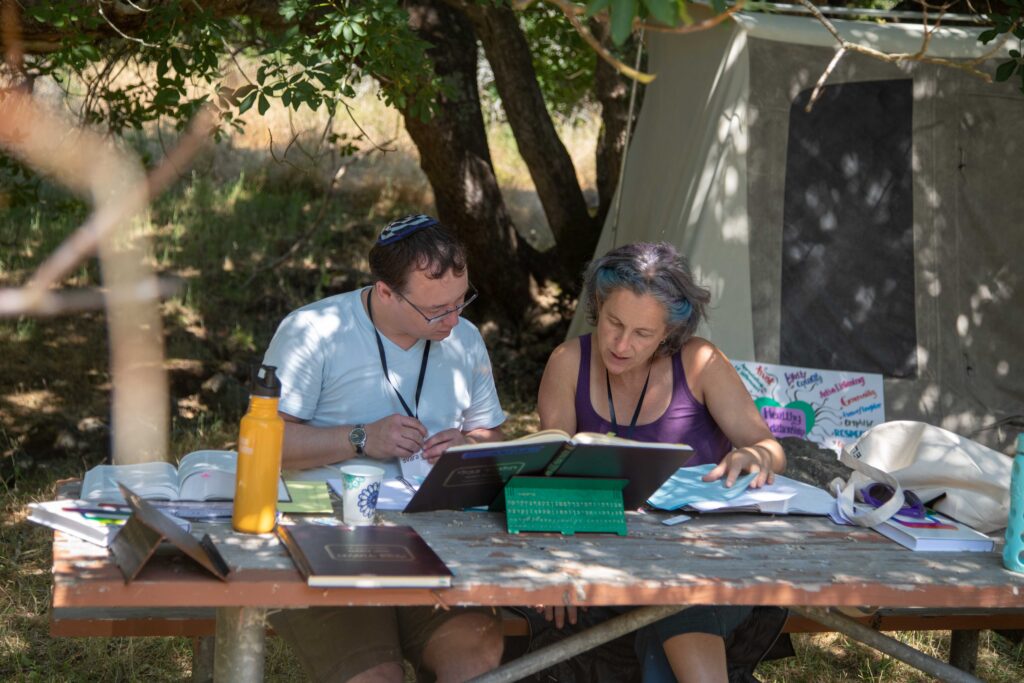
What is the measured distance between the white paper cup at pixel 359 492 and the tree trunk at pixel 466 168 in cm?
369

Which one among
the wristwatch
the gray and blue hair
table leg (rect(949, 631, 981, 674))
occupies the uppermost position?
the gray and blue hair

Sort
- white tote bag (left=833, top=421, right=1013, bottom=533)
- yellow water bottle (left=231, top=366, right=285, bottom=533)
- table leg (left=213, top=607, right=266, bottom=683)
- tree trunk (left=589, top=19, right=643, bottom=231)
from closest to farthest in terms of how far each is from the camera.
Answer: table leg (left=213, top=607, right=266, bottom=683)
yellow water bottle (left=231, top=366, right=285, bottom=533)
white tote bag (left=833, top=421, right=1013, bottom=533)
tree trunk (left=589, top=19, right=643, bottom=231)

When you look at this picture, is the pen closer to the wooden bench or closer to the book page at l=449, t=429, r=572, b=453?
the wooden bench

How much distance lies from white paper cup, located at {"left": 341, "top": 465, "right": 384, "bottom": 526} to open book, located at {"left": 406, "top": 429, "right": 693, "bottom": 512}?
11 centimetres

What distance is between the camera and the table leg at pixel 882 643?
2.24 meters

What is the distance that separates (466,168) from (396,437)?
375 cm

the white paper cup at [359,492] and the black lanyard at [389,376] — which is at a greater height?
the black lanyard at [389,376]

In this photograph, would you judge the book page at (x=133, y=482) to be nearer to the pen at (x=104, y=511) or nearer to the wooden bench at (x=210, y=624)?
the pen at (x=104, y=511)

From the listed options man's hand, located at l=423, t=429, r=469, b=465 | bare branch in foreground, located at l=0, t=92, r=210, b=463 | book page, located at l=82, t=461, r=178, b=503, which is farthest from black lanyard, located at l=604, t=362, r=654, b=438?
bare branch in foreground, located at l=0, t=92, r=210, b=463

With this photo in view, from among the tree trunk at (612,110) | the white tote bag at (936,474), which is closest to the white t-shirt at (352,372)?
the white tote bag at (936,474)

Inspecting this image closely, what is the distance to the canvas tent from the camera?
5.11 m

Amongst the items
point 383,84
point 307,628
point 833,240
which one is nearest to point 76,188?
point 383,84

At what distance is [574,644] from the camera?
7.09ft

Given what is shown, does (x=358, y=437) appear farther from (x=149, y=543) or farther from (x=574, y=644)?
(x=149, y=543)
